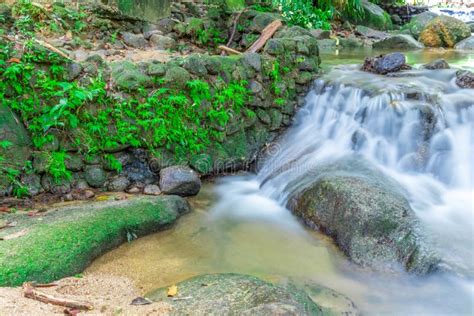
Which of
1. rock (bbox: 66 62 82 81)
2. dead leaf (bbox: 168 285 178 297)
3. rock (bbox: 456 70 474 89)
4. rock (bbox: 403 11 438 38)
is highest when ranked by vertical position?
rock (bbox: 403 11 438 38)

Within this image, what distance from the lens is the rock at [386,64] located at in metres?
7.56

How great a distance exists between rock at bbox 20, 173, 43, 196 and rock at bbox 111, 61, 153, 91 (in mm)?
1443

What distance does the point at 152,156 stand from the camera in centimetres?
529

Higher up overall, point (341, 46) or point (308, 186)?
point (341, 46)

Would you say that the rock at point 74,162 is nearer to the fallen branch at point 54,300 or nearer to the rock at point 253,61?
the fallen branch at point 54,300

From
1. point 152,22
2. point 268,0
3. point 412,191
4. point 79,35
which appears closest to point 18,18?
point 79,35

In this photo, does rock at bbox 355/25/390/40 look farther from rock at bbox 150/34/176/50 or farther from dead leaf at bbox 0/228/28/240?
dead leaf at bbox 0/228/28/240

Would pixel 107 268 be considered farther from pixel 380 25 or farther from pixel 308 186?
pixel 380 25

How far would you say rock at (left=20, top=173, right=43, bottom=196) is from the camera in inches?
181

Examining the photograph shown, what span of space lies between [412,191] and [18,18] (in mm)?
7273

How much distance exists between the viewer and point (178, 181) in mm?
5078

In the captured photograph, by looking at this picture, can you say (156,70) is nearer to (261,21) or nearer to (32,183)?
(32,183)

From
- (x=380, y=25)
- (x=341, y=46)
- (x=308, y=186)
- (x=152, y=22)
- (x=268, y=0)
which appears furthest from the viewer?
(x=380, y=25)

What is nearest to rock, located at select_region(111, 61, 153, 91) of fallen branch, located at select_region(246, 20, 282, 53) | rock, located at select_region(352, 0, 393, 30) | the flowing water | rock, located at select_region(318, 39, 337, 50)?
the flowing water
